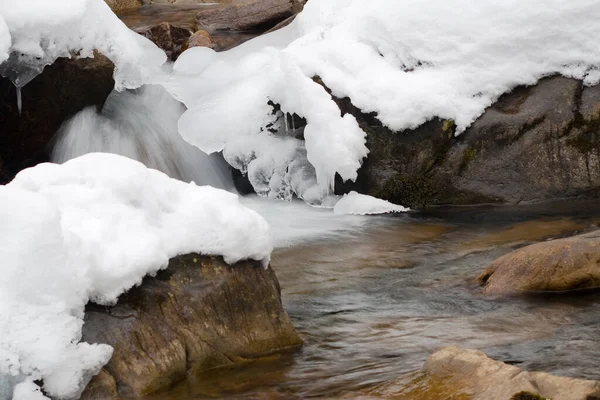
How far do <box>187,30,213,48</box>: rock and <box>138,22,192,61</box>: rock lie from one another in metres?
0.11

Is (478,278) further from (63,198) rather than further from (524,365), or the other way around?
(63,198)

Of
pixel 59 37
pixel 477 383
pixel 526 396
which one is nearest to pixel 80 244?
pixel 477 383

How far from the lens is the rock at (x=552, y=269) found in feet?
18.2

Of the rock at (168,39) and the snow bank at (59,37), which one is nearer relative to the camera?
the snow bank at (59,37)

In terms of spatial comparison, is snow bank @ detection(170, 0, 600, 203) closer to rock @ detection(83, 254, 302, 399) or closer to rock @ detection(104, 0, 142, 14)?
rock @ detection(83, 254, 302, 399)

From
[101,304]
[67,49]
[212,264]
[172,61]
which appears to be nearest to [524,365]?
[212,264]

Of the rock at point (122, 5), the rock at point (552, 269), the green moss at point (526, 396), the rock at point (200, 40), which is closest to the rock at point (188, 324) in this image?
the green moss at point (526, 396)

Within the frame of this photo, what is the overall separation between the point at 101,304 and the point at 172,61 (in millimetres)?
9244

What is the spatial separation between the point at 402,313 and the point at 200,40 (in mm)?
8577

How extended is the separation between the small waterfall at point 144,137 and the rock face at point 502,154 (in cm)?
177

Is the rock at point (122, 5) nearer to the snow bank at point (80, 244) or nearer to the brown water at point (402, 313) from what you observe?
the brown water at point (402, 313)

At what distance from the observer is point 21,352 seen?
3.39 meters

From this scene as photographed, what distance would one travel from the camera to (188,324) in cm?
407

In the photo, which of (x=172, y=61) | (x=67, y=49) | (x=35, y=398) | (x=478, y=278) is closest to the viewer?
(x=35, y=398)
